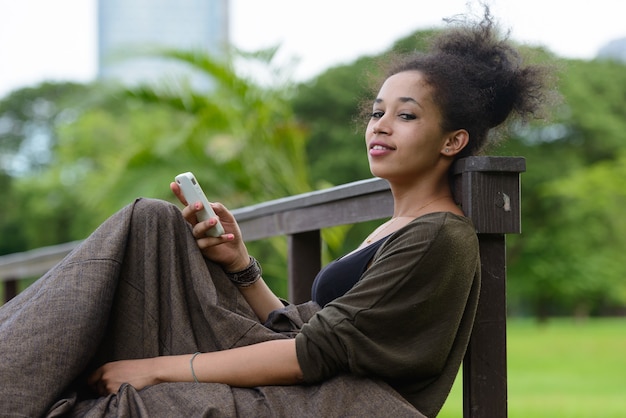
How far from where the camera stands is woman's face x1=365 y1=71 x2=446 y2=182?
1954mm

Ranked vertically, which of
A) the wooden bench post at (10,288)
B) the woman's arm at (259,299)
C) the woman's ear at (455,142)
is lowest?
the wooden bench post at (10,288)

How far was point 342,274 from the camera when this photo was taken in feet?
6.57

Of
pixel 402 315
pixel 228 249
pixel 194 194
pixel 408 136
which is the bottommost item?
pixel 402 315

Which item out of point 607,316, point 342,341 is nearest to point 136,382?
point 342,341

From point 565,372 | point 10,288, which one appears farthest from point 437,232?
point 565,372

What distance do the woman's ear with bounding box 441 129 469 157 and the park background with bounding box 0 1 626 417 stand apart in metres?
4.59

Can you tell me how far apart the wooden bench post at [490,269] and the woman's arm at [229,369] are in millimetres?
367

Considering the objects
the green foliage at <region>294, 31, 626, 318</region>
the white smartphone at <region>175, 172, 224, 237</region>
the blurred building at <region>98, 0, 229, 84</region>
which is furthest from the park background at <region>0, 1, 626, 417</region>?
the blurred building at <region>98, 0, 229, 84</region>

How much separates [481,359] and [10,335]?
3.02ft

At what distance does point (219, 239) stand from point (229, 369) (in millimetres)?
317

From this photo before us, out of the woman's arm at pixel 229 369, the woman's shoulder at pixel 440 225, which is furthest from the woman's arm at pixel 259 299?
the woman's shoulder at pixel 440 225

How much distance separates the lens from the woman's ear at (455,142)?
197 centimetres

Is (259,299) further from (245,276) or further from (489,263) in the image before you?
(489,263)

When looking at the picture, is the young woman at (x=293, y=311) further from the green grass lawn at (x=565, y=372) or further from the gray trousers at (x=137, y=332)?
the green grass lawn at (x=565, y=372)
